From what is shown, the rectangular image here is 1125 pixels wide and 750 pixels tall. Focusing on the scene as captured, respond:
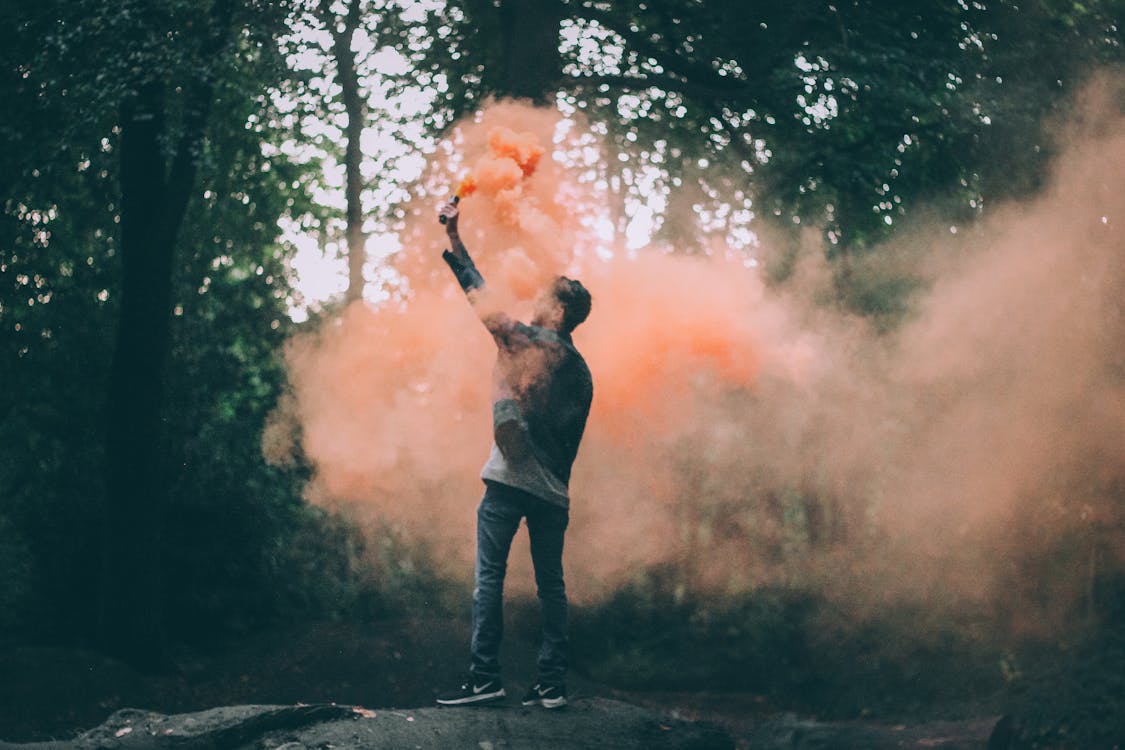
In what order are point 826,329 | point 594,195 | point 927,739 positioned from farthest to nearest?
point 594,195, point 826,329, point 927,739

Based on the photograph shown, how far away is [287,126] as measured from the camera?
43.5ft

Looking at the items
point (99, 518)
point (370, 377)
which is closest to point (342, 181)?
point (370, 377)

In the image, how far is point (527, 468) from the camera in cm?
599

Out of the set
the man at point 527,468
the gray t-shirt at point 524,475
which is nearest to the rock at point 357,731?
the man at point 527,468

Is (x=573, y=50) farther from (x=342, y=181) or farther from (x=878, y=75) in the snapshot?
(x=342, y=181)

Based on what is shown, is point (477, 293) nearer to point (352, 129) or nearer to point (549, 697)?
point (549, 697)

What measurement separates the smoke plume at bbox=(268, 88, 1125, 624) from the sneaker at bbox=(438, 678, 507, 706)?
346 cm

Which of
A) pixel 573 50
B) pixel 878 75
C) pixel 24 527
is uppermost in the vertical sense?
pixel 573 50

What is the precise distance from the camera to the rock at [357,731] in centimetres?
520

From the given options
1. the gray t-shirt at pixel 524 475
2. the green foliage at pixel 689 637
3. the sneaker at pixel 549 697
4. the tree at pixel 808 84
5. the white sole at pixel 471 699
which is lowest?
the green foliage at pixel 689 637

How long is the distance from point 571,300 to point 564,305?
0.16ft

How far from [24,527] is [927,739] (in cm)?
831

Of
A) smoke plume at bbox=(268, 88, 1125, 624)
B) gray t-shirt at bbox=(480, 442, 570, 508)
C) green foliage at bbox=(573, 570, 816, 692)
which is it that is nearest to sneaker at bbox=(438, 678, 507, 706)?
gray t-shirt at bbox=(480, 442, 570, 508)

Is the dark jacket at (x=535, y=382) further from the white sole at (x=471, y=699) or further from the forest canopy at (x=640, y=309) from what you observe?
the forest canopy at (x=640, y=309)
